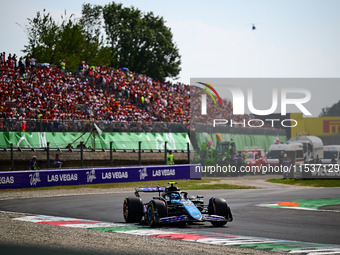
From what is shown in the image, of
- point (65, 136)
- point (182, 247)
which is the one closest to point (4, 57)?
point (65, 136)

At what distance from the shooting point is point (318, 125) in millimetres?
37031

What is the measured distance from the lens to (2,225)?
14.1 m

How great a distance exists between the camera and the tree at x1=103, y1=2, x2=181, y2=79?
75438 mm

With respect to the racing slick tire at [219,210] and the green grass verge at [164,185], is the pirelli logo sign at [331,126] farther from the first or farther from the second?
the racing slick tire at [219,210]

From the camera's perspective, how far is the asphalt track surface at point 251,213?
43.5 ft

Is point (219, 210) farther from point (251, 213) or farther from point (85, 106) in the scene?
point (85, 106)

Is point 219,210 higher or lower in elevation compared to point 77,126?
lower

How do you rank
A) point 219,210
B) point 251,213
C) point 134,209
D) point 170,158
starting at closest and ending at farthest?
point 219,210, point 134,209, point 251,213, point 170,158

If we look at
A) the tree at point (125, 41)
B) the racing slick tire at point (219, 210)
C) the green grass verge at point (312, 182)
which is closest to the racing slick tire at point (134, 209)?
the racing slick tire at point (219, 210)

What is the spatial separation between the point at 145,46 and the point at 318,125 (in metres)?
42.6

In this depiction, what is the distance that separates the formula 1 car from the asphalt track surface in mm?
283

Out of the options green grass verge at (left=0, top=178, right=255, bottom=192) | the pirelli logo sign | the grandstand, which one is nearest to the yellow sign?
the pirelli logo sign

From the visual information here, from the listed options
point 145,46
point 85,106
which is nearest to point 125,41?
point 145,46

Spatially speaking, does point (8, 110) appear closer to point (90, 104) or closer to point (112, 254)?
point (90, 104)
